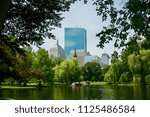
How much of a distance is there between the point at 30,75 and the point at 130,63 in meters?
23.2

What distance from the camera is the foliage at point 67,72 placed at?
64875mm

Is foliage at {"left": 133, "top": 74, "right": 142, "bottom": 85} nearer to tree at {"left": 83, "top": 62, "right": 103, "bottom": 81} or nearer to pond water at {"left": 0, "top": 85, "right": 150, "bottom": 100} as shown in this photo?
pond water at {"left": 0, "top": 85, "right": 150, "bottom": 100}

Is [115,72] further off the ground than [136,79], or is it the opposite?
[115,72]

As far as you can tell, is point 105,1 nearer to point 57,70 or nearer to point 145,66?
point 145,66

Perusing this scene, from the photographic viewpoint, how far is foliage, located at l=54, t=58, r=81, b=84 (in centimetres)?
6488

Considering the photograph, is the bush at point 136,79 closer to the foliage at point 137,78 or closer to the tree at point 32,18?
the foliage at point 137,78

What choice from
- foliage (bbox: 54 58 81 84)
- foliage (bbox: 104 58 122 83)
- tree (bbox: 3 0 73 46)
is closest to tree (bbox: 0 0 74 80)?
tree (bbox: 3 0 73 46)

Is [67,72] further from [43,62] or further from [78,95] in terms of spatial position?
[78,95]

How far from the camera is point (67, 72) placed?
218 feet

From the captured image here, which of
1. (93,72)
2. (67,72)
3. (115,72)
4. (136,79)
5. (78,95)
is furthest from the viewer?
(93,72)

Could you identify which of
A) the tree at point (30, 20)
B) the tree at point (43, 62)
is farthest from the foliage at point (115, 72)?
the tree at point (30, 20)

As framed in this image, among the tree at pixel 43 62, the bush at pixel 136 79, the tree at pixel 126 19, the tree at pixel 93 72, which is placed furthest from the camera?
the tree at pixel 93 72

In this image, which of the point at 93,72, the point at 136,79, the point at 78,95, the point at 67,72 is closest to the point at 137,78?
the point at 136,79

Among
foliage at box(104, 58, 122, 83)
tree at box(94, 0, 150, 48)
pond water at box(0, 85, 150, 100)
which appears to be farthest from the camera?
foliage at box(104, 58, 122, 83)
